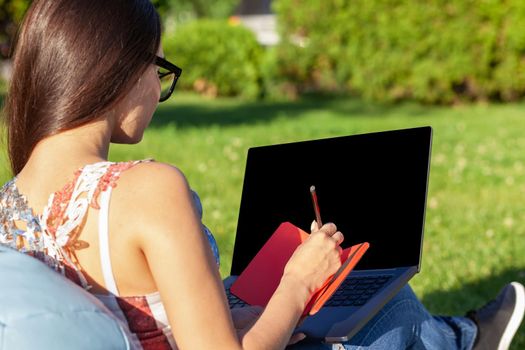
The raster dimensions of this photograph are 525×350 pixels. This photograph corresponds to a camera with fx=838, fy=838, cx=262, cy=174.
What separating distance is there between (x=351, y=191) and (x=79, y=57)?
94 centimetres

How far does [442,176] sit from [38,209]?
5.35m

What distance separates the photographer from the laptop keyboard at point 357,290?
2059 millimetres

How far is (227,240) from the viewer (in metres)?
5.04

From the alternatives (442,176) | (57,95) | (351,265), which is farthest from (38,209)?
(442,176)

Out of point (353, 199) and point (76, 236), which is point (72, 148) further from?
point (353, 199)

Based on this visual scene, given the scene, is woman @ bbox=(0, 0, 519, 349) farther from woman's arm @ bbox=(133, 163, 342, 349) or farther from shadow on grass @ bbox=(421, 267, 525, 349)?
shadow on grass @ bbox=(421, 267, 525, 349)

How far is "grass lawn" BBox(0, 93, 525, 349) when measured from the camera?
452 centimetres

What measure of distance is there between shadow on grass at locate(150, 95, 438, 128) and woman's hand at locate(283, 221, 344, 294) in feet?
28.4

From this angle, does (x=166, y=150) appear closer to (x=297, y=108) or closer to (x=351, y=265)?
(x=297, y=108)

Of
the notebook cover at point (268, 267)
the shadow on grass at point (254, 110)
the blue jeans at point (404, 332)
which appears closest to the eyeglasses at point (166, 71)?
the notebook cover at point (268, 267)

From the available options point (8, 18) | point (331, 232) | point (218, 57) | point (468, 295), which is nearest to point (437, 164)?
point (468, 295)

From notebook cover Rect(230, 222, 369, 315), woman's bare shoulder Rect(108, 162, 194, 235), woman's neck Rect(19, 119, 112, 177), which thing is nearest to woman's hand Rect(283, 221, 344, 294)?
notebook cover Rect(230, 222, 369, 315)

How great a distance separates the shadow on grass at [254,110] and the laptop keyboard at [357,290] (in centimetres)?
836

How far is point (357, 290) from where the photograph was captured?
6.95 ft
